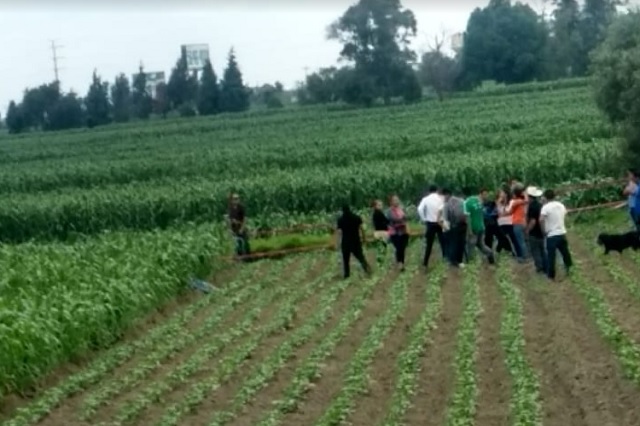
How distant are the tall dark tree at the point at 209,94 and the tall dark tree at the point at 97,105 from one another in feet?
28.2

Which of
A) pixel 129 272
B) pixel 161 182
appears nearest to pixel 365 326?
pixel 129 272

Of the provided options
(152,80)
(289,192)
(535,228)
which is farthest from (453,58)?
(535,228)

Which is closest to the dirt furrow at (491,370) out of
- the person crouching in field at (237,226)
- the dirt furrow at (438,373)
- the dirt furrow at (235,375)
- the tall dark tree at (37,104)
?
the dirt furrow at (438,373)

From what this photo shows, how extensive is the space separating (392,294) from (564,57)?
82.3 metres

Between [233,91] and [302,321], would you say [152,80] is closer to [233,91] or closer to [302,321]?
[233,91]

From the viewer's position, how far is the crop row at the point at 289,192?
39969mm

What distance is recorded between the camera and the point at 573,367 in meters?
15.6

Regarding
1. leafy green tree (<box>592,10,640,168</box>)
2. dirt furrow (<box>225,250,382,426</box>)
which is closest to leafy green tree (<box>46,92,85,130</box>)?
leafy green tree (<box>592,10,640,168</box>)

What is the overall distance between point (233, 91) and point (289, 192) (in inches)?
2782

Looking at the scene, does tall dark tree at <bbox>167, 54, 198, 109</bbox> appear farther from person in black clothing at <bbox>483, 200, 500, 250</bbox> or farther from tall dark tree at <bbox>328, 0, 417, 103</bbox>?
person in black clothing at <bbox>483, 200, 500, 250</bbox>

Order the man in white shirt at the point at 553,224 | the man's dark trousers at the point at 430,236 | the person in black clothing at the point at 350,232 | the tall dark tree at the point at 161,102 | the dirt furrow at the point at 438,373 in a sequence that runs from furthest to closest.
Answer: the tall dark tree at the point at 161,102 < the person in black clothing at the point at 350,232 < the man's dark trousers at the point at 430,236 < the man in white shirt at the point at 553,224 < the dirt furrow at the point at 438,373

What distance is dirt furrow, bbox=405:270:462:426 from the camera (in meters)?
14.2

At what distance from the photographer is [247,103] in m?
114

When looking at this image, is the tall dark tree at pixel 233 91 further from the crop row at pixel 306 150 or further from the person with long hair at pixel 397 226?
the person with long hair at pixel 397 226
